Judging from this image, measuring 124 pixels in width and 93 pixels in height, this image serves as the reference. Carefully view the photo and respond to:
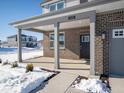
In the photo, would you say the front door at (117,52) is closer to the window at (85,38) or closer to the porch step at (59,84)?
the porch step at (59,84)

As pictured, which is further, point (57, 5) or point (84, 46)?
point (57, 5)

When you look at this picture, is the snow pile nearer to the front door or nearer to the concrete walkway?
the concrete walkway

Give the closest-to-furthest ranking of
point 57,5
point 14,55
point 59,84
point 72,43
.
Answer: point 59,84, point 72,43, point 57,5, point 14,55

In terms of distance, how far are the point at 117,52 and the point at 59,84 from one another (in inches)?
137

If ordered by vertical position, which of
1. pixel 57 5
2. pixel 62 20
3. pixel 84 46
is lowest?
pixel 84 46

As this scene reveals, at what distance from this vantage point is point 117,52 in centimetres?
683

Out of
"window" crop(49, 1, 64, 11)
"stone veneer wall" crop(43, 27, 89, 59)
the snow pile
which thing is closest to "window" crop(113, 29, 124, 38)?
the snow pile

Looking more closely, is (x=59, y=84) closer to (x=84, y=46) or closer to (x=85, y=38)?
(x=84, y=46)

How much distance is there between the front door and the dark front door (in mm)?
5332

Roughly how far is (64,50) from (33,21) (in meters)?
5.05

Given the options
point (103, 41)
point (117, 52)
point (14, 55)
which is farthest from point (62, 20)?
point (14, 55)

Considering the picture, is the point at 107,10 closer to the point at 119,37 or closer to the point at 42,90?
the point at 119,37

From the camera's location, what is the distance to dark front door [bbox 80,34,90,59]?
12266 millimetres

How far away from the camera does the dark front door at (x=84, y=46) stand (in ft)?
40.2
